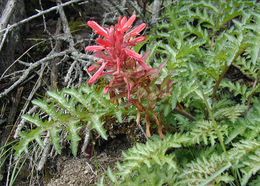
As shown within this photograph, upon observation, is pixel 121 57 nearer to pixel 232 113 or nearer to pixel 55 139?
pixel 55 139

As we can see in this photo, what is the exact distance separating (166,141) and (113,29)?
868mm

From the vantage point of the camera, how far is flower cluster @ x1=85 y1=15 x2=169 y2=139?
162 centimetres

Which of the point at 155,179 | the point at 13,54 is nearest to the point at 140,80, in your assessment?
the point at 155,179

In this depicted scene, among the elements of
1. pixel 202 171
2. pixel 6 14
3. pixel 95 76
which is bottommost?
pixel 202 171

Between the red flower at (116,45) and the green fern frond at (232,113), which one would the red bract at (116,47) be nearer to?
the red flower at (116,45)

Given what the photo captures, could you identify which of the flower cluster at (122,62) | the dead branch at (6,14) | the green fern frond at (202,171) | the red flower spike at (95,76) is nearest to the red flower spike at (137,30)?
the flower cluster at (122,62)

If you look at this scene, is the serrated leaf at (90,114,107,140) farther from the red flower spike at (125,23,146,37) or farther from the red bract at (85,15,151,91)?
the red flower spike at (125,23,146,37)

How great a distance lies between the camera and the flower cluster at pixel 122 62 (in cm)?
162

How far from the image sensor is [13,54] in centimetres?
321

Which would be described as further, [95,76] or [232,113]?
[232,113]

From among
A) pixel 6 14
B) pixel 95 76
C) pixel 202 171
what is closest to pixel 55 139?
pixel 95 76

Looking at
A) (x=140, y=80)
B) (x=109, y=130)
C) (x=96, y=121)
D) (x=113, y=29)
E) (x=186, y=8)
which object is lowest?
(x=109, y=130)

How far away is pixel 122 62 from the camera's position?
171cm

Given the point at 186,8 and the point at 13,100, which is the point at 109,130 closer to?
the point at 13,100
